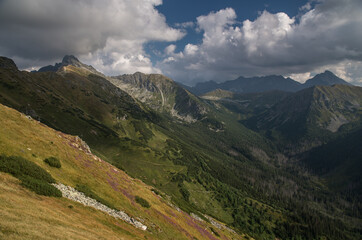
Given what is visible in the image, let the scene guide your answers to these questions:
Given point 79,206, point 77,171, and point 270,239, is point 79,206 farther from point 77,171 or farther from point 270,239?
point 270,239

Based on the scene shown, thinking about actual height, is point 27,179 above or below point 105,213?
above

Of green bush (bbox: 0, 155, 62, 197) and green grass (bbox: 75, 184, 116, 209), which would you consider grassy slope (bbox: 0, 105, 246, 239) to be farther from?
green grass (bbox: 75, 184, 116, 209)

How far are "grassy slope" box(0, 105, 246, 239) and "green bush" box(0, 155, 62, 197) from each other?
1.69 meters

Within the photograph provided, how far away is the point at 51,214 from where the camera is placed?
95.1 feet

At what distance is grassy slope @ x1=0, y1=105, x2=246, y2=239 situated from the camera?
24.0 metres

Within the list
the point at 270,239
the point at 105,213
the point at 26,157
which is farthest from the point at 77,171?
the point at 270,239

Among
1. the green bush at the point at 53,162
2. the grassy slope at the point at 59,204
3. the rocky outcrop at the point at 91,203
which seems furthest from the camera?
the green bush at the point at 53,162

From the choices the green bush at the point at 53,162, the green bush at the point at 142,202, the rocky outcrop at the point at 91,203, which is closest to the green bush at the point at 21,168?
the rocky outcrop at the point at 91,203

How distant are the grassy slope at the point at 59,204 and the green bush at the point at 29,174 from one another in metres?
1.69

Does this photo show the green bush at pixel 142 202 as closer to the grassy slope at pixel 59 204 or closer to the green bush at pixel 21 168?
the grassy slope at pixel 59 204

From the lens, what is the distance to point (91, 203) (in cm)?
4341

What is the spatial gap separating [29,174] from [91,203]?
1372cm

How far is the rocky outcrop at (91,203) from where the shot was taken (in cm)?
4092

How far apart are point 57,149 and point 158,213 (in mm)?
36181
